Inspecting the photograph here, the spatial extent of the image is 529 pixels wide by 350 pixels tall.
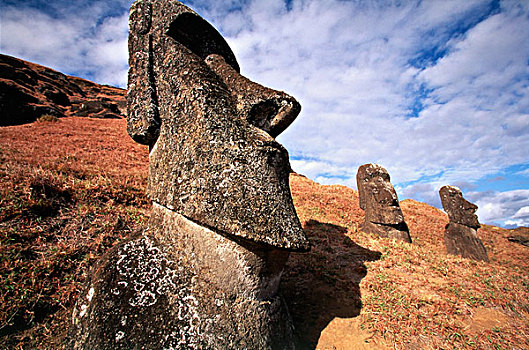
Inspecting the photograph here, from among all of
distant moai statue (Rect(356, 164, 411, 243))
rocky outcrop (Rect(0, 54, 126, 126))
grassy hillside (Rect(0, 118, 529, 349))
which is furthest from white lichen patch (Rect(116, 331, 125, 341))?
rocky outcrop (Rect(0, 54, 126, 126))

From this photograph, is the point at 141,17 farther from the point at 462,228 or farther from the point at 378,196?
the point at 462,228

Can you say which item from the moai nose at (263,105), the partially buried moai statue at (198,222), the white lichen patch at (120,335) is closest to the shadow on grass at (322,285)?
the partially buried moai statue at (198,222)

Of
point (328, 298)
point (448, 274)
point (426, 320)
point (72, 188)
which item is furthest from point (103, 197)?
point (448, 274)

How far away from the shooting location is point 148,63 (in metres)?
2.83

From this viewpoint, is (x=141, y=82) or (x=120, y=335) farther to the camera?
(x=141, y=82)

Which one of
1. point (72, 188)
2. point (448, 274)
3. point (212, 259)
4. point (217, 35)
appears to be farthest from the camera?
point (448, 274)

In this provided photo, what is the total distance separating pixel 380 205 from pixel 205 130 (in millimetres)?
8928

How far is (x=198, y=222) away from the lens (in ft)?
7.82

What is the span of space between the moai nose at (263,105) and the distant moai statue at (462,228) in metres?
11.0

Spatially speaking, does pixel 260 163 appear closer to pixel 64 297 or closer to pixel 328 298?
pixel 64 297

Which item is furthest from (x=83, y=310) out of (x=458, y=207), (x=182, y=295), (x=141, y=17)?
(x=458, y=207)

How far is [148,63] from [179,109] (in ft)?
2.63

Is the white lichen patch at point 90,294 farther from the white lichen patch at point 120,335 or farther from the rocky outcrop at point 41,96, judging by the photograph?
the rocky outcrop at point 41,96

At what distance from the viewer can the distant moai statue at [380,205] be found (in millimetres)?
9250
